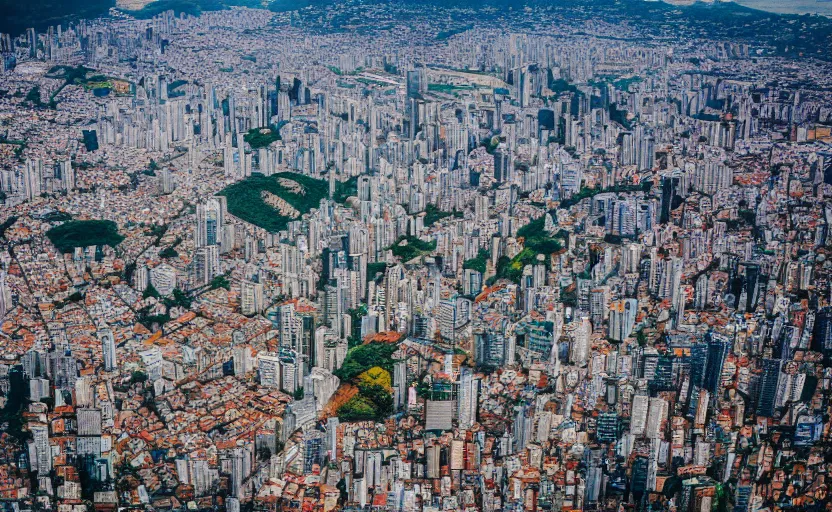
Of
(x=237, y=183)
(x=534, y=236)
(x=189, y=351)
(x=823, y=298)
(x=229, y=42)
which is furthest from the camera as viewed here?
(x=229, y=42)

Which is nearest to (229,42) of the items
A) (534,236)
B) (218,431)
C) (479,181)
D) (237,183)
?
(237,183)

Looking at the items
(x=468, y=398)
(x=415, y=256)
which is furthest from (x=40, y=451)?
(x=415, y=256)

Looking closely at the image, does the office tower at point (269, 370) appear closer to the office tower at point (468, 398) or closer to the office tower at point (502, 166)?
the office tower at point (468, 398)

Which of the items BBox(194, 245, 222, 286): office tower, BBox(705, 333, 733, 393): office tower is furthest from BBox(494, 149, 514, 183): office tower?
BBox(705, 333, 733, 393): office tower

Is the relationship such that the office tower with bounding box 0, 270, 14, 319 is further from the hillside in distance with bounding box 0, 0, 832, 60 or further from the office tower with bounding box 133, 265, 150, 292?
the hillside in distance with bounding box 0, 0, 832, 60

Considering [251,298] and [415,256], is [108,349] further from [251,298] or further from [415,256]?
[415,256]

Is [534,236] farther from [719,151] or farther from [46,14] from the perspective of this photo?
[46,14]

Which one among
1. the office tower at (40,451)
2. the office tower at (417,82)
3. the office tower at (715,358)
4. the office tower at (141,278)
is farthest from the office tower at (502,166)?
the office tower at (40,451)
